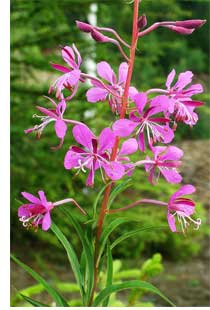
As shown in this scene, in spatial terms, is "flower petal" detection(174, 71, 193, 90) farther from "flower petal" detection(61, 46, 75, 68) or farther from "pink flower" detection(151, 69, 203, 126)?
"flower petal" detection(61, 46, 75, 68)

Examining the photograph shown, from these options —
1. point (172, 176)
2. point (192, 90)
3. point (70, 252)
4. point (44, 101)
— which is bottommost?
point (70, 252)

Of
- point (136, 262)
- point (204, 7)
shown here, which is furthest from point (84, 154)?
point (204, 7)

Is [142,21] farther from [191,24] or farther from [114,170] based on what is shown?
[114,170]
